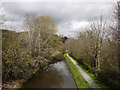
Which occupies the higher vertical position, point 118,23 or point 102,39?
point 118,23

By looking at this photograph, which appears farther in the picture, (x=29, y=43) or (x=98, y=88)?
(x=29, y=43)

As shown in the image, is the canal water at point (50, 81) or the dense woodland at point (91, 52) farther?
the canal water at point (50, 81)

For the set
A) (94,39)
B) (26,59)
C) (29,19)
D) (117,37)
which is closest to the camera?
(117,37)

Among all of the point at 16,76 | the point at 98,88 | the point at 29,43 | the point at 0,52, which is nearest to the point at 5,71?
the point at 16,76

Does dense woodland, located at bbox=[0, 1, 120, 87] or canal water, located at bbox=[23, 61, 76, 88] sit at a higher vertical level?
dense woodland, located at bbox=[0, 1, 120, 87]

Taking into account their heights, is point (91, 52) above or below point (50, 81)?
above

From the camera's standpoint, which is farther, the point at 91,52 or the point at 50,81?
the point at 91,52

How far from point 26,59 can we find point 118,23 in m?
9.66

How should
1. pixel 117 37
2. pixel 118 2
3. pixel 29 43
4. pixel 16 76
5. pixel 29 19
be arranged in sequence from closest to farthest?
pixel 117 37 → pixel 118 2 → pixel 16 76 → pixel 29 43 → pixel 29 19

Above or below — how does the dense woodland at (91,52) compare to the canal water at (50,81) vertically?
above

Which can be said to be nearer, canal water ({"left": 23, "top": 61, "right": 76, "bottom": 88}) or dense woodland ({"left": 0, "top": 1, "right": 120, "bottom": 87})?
dense woodland ({"left": 0, "top": 1, "right": 120, "bottom": 87})

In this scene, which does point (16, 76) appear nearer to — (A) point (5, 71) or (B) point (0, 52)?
(A) point (5, 71)

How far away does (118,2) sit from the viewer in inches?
237

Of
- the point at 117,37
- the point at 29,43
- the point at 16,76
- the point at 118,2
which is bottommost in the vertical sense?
the point at 16,76
